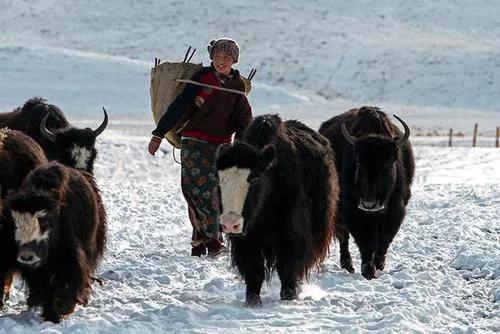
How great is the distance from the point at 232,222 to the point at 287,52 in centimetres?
4998

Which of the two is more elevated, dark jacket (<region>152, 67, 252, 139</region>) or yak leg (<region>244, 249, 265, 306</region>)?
dark jacket (<region>152, 67, 252, 139</region>)

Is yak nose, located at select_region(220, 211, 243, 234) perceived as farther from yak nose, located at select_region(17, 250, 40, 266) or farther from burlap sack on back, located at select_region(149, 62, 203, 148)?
burlap sack on back, located at select_region(149, 62, 203, 148)

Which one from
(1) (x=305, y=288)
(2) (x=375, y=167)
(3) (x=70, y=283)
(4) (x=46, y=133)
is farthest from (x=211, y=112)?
(3) (x=70, y=283)

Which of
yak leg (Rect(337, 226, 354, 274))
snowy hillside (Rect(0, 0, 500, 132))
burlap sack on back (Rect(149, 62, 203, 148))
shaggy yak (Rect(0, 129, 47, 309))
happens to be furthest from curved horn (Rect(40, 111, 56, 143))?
snowy hillside (Rect(0, 0, 500, 132))

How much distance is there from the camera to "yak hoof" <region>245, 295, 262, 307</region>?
6262mm

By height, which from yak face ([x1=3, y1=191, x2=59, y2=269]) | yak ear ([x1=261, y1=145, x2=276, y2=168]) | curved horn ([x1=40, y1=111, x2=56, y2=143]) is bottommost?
yak face ([x1=3, y1=191, x2=59, y2=269])

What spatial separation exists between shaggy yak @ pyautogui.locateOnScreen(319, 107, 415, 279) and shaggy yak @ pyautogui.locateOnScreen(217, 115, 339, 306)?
2.07 feet

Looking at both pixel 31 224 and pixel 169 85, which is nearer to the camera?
pixel 31 224

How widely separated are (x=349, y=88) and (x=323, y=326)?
44857 mm

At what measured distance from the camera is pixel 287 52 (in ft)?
181

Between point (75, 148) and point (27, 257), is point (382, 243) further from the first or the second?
point (27, 257)

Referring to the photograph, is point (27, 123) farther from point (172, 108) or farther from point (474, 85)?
point (474, 85)

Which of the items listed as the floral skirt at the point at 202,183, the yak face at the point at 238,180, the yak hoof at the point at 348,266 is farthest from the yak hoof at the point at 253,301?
the yak hoof at the point at 348,266

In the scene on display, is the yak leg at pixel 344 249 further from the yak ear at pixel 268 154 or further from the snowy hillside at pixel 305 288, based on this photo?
the yak ear at pixel 268 154
